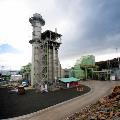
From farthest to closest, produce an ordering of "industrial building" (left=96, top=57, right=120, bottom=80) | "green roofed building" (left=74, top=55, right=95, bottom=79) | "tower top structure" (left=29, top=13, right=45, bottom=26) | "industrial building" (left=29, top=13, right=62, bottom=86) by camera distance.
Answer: "green roofed building" (left=74, top=55, right=95, bottom=79), "industrial building" (left=96, top=57, right=120, bottom=80), "tower top structure" (left=29, top=13, right=45, bottom=26), "industrial building" (left=29, top=13, right=62, bottom=86)

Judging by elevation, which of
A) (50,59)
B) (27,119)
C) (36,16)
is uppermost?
(36,16)

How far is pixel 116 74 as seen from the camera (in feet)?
274

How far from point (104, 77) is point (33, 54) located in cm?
3109

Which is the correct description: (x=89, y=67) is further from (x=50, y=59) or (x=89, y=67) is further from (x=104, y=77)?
(x=50, y=59)

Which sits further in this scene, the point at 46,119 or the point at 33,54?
the point at 33,54

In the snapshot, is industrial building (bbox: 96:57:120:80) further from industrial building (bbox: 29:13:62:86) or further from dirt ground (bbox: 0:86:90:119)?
dirt ground (bbox: 0:86:90:119)

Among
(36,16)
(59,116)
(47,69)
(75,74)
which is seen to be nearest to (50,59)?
(47,69)

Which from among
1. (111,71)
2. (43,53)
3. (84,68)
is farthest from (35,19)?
(111,71)

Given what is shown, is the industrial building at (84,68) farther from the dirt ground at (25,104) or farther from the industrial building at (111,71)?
the dirt ground at (25,104)

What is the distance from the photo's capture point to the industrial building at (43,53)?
6861 cm

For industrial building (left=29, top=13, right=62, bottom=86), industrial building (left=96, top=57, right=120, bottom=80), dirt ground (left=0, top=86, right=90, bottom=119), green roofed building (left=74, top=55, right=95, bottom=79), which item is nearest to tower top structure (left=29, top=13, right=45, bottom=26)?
industrial building (left=29, top=13, right=62, bottom=86)

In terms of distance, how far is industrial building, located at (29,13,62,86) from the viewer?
2701 inches

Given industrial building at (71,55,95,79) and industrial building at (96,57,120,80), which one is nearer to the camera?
industrial building at (96,57,120,80)

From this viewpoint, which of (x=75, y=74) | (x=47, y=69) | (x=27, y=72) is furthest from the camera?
(x=27, y=72)
